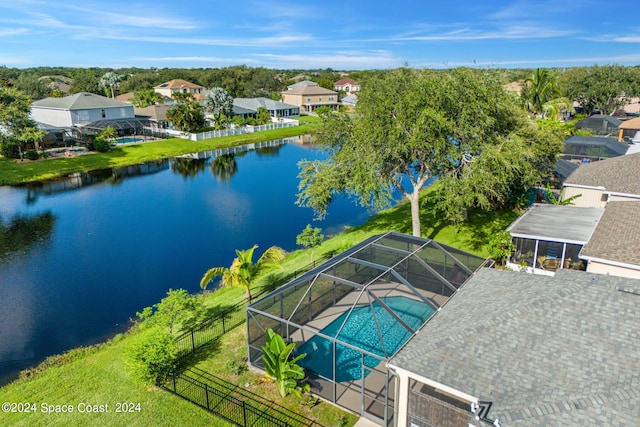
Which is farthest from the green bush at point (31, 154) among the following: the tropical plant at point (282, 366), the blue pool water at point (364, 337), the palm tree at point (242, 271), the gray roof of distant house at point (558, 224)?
the gray roof of distant house at point (558, 224)

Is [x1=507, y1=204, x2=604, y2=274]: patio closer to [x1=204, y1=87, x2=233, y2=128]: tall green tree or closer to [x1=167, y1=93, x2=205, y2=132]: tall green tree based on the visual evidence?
[x1=167, y1=93, x2=205, y2=132]: tall green tree

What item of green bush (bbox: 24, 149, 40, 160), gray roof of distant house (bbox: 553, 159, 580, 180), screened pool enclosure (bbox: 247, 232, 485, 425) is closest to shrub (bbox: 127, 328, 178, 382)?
screened pool enclosure (bbox: 247, 232, 485, 425)

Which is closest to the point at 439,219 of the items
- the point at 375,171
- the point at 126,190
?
the point at 375,171

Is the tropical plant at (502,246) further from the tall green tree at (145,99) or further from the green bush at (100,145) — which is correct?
the tall green tree at (145,99)

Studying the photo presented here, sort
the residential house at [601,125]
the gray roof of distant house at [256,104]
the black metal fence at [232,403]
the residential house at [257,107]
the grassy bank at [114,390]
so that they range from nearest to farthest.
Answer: the black metal fence at [232,403] → the grassy bank at [114,390] → the residential house at [601,125] → the residential house at [257,107] → the gray roof of distant house at [256,104]

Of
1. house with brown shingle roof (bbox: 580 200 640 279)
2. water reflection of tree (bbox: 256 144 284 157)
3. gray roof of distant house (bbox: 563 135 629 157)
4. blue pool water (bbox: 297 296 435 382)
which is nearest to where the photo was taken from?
blue pool water (bbox: 297 296 435 382)

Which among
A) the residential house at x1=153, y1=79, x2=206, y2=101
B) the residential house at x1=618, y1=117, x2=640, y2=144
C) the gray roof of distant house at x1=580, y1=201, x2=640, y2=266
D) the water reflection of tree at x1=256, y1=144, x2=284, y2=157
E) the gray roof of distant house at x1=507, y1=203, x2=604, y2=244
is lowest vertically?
the water reflection of tree at x1=256, y1=144, x2=284, y2=157

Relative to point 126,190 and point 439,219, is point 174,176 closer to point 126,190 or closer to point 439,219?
point 126,190
